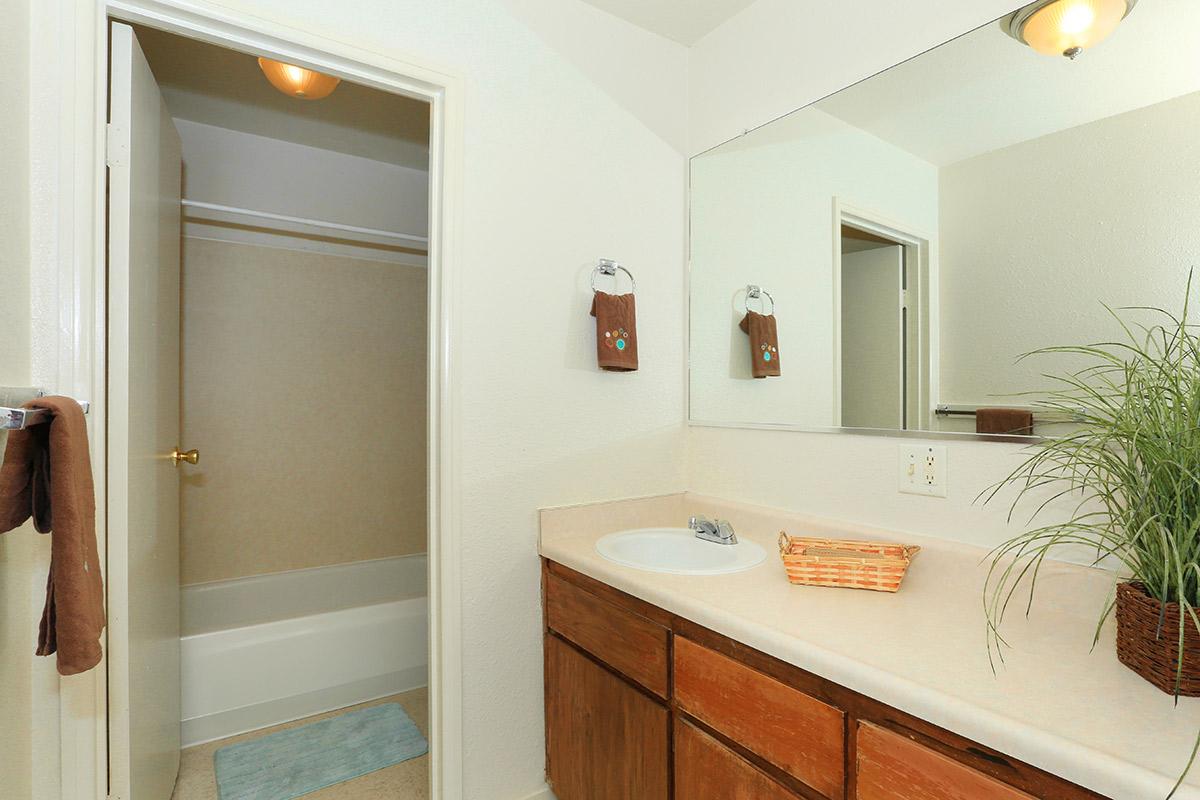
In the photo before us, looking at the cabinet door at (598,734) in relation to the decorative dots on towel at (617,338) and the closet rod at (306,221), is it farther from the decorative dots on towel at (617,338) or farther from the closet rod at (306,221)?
the closet rod at (306,221)

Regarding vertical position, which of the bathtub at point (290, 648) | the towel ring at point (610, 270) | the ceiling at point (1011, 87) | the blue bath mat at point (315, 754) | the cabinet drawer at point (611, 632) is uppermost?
the ceiling at point (1011, 87)

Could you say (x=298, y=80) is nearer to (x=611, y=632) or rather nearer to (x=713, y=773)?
(x=611, y=632)

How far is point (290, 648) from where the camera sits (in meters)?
2.43

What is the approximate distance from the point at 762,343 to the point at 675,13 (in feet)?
3.37

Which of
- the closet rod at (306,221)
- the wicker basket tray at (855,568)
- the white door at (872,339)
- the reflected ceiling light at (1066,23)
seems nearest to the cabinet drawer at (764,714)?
the wicker basket tray at (855,568)

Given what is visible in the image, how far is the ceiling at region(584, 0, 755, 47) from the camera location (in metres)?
1.78

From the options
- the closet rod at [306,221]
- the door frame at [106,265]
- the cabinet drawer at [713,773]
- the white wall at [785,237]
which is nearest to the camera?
the cabinet drawer at [713,773]

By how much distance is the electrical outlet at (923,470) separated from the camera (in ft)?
4.43

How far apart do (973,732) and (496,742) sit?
4.10 ft

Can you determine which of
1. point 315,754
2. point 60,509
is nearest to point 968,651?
point 60,509

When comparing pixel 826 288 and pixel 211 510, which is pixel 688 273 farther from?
pixel 211 510

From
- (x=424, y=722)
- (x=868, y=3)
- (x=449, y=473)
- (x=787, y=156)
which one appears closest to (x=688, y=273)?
(x=787, y=156)

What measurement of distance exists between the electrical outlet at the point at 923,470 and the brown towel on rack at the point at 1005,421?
10 centimetres

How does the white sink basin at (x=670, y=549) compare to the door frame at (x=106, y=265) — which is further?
the white sink basin at (x=670, y=549)
